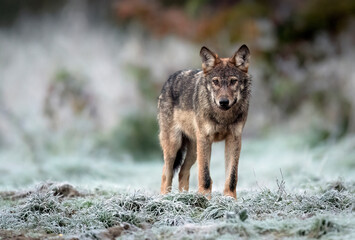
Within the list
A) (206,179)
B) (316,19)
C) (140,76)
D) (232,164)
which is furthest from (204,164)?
(316,19)

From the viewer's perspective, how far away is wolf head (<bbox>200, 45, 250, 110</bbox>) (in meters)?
6.63

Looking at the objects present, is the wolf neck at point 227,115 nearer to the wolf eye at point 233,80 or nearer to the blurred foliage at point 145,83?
the wolf eye at point 233,80

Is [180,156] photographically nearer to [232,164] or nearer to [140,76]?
[232,164]

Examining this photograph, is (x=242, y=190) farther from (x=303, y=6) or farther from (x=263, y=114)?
(x=303, y=6)

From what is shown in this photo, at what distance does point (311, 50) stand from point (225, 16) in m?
3.06

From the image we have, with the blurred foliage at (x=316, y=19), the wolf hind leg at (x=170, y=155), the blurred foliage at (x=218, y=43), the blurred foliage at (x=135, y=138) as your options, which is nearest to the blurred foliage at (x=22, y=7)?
the blurred foliage at (x=218, y=43)

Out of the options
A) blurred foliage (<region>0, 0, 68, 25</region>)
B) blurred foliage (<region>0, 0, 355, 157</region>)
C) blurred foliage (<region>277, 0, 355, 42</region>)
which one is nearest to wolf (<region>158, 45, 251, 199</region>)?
blurred foliage (<region>0, 0, 355, 157</region>)

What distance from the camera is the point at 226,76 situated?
6801 mm

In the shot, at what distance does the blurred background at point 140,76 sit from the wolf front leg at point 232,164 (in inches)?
172

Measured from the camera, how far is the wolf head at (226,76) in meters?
6.63

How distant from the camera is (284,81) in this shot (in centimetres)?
1731

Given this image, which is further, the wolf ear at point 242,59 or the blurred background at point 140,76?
the blurred background at point 140,76

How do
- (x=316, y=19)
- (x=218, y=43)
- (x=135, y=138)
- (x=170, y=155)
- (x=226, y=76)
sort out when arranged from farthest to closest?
(x=316, y=19) < (x=218, y=43) < (x=135, y=138) < (x=170, y=155) < (x=226, y=76)

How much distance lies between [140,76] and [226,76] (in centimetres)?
1080
